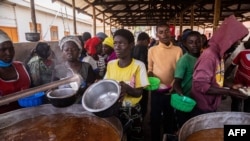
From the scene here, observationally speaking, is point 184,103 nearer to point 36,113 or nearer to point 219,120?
point 219,120

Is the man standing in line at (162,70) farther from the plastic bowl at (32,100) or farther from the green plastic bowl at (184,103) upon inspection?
the plastic bowl at (32,100)

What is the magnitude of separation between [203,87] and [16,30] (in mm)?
9062

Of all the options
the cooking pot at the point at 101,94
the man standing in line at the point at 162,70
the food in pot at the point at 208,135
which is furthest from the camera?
the man standing in line at the point at 162,70

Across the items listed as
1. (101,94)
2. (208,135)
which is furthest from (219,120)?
(101,94)

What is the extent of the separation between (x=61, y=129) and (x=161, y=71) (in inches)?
58.9

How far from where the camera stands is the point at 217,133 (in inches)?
60.9

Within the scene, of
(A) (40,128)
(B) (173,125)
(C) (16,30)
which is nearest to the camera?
(A) (40,128)

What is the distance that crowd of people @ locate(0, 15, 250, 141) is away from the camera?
1.73 metres

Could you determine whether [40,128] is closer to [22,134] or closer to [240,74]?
[22,134]

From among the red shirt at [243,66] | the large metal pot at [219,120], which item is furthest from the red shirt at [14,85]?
the red shirt at [243,66]

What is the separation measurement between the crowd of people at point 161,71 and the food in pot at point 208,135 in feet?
0.41

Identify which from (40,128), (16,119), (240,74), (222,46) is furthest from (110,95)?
(240,74)

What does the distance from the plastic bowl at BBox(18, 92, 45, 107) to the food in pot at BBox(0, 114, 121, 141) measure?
0.49ft

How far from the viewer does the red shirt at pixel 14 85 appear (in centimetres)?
186
